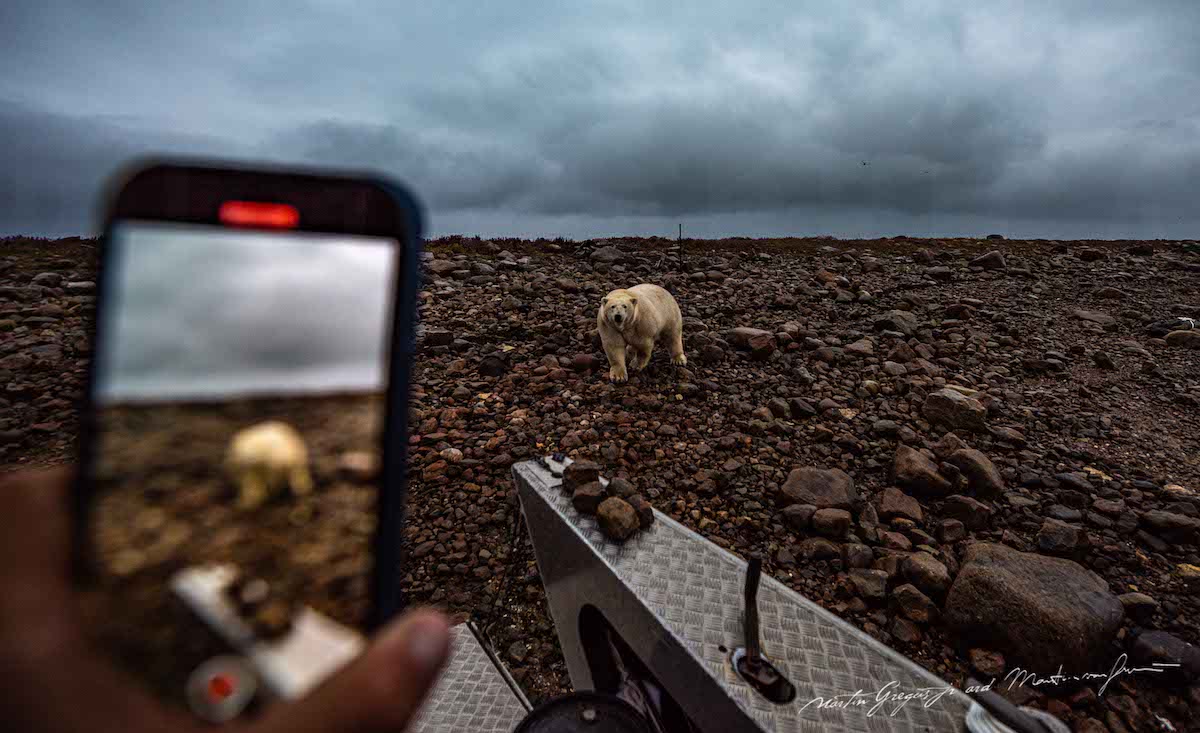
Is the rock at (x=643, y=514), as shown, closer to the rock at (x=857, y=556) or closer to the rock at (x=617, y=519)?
the rock at (x=617, y=519)

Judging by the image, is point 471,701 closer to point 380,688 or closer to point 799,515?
point 380,688

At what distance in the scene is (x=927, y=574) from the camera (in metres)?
2.73

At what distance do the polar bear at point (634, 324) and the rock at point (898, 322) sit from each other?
3.39m

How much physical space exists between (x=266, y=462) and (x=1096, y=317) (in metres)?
11.2

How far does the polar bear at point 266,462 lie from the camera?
84 cm

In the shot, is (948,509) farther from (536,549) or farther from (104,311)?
(104,311)

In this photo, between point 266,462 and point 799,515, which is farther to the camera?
point 799,515

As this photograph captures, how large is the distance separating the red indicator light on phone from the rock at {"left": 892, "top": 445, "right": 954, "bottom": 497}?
13.8ft

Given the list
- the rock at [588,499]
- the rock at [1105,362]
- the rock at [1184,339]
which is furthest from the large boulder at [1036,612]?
the rock at [1184,339]

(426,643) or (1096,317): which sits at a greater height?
(1096,317)

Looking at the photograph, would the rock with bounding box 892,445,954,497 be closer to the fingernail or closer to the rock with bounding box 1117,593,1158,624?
the rock with bounding box 1117,593,1158,624

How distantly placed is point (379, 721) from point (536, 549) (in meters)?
2.03

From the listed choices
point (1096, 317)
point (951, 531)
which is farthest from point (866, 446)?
point (1096, 317)

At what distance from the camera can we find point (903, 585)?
2.72 meters
